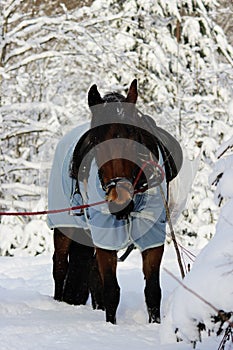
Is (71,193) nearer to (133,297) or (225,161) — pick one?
(133,297)

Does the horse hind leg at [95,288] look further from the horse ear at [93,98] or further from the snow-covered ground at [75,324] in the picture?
the horse ear at [93,98]

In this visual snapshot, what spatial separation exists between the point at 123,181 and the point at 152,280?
85cm

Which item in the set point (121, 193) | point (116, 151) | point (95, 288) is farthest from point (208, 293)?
point (95, 288)

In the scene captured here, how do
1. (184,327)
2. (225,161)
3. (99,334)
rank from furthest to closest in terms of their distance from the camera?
(99,334)
(225,161)
(184,327)

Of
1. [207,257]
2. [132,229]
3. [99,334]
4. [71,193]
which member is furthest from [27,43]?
[207,257]

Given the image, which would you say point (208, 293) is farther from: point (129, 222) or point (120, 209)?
point (129, 222)

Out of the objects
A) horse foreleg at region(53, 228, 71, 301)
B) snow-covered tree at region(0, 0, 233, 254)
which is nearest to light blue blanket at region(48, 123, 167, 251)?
horse foreleg at region(53, 228, 71, 301)

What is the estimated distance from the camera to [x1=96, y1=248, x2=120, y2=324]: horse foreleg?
A: 4.52 m

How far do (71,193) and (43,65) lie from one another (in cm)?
1015

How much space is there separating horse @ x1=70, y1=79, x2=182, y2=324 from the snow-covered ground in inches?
12.3

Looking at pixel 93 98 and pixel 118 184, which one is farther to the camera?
pixel 93 98

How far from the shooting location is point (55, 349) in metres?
3.33

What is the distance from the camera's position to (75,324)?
4207 mm

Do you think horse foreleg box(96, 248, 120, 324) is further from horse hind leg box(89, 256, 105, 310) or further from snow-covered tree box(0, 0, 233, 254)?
snow-covered tree box(0, 0, 233, 254)
